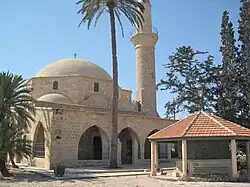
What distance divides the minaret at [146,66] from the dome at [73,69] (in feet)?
10.6

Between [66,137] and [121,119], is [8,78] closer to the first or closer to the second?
[66,137]

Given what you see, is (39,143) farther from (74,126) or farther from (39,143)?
(74,126)

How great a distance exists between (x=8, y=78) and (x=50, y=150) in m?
5.28

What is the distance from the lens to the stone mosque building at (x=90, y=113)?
18.7 m

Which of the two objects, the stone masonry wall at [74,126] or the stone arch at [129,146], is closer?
the stone masonry wall at [74,126]

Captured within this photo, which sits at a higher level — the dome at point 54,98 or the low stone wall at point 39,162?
the dome at point 54,98

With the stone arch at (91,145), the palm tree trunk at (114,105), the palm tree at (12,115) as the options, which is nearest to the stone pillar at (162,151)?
the stone arch at (91,145)

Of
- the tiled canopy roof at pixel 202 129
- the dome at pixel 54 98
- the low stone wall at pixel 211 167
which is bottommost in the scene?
the low stone wall at pixel 211 167

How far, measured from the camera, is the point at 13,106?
15148mm

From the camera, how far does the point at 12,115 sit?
1489 centimetres

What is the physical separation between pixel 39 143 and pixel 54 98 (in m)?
3.97

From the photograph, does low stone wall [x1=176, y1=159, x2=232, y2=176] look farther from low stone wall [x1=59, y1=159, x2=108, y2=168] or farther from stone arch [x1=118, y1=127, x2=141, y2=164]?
stone arch [x1=118, y1=127, x2=141, y2=164]

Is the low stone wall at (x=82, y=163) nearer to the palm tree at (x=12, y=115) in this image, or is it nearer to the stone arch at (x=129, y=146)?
the stone arch at (x=129, y=146)

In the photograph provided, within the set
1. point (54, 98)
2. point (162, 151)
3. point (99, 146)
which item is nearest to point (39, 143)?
point (54, 98)
